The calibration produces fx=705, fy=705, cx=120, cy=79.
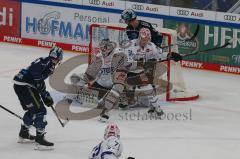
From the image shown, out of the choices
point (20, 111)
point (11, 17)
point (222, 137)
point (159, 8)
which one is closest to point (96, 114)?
point (20, 111)

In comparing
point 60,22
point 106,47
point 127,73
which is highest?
point 60,22

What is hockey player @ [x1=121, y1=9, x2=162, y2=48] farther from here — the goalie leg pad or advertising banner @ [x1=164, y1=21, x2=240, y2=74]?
advertising banner @ [x1=164, y1=21, x2=240, y2=74]

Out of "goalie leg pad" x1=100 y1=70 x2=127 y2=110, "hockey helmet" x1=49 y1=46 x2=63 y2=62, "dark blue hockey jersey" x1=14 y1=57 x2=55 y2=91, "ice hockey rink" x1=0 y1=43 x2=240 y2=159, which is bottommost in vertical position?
"ice hockey rink" x1=0 y1=43 x2=240 y2=159

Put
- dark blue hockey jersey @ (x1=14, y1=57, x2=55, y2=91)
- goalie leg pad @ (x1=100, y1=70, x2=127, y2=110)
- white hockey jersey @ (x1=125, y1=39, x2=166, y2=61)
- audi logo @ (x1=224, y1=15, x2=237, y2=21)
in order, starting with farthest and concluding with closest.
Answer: audi logo @ (x1=224, y1=15, x2=237, y2=21) → white hockey jersey @ (x1=125, y1=39, x2=166, y2=61) → goalie leg pad @ (x1=100, y1=70, x2=127, y2=110) → dark blue hockey jersey @ (x1=14, y1=57, x2=55, y2=91)

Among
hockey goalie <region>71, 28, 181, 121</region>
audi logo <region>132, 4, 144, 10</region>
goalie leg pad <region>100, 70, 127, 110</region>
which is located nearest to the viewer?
goalie leg pad <region>100, 70, 127, 110</region>

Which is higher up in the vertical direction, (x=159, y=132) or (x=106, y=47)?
(x=106, y=47)

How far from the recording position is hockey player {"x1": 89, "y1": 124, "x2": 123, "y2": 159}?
6.43 m

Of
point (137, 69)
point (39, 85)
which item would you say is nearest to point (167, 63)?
point (137, 69)

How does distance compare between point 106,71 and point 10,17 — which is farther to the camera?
point 10,17

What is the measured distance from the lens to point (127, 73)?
11.3 m

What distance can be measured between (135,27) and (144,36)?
0.81 metres

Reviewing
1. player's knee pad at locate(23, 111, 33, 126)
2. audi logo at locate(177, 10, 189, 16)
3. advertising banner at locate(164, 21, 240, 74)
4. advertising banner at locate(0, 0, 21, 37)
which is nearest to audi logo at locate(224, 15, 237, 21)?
advertising banner at locate(164, 21, 240, 74)

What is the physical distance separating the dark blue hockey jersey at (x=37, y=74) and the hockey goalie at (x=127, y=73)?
1.91 metres

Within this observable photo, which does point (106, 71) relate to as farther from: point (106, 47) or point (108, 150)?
point (108, 150)
